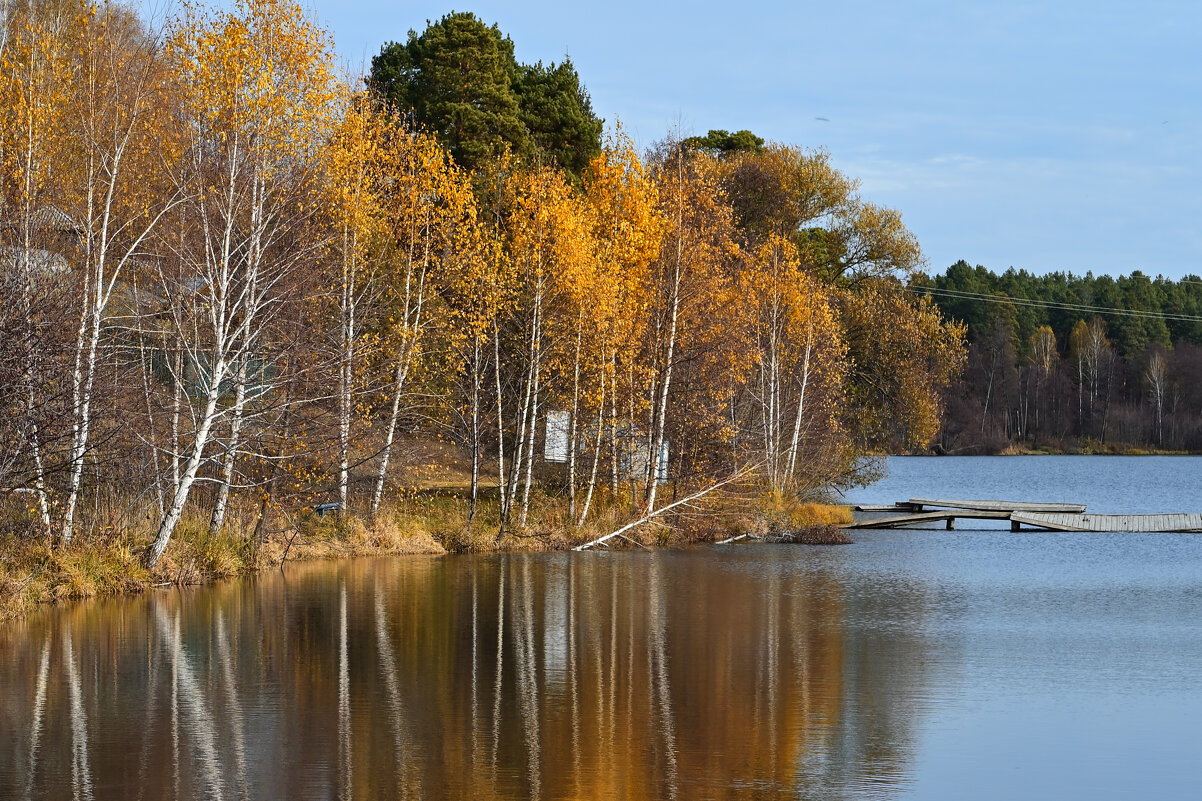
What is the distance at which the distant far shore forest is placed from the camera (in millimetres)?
115750

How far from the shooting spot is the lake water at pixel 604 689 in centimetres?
997

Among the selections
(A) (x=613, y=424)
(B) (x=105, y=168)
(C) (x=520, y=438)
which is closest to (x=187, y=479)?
(B) (x=105, y=168)

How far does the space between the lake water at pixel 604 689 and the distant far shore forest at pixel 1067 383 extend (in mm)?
93287

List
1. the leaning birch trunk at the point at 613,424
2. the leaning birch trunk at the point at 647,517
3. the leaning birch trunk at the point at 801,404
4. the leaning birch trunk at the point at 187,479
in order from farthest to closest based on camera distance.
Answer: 1. the leaning birch trunk at the point at 801,404
2. the leaning birch trunk at the point at 613,424
3. the leaning birch trunk at the point at 647,517
4. the leaning birch trunk at the point at 187,479

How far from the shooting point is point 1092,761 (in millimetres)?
10805

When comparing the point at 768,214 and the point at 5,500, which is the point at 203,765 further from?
the point at 768,214

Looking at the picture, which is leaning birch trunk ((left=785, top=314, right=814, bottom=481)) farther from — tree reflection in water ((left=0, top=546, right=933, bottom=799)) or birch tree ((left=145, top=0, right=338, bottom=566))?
birch tree ((left=145, top=0, right=338, bottom=566))

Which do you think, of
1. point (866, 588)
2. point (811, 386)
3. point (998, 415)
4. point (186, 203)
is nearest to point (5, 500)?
point (186, 203)

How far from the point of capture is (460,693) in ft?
43.9

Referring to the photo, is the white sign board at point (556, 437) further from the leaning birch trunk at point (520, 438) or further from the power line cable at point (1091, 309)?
the power line cable at point (1091, 309)

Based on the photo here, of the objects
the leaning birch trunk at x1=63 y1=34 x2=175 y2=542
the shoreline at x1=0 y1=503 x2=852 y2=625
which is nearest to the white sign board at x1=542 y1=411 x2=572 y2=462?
the shoreline at x1=0 y1=503 x2=852 y2=625

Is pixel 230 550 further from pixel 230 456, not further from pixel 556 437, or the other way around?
pixel 556 437

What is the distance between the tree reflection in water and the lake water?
0.05m

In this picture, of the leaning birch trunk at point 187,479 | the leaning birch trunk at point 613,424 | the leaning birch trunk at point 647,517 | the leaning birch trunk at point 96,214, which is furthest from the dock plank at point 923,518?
the leaning birch trunk at point 96,214
